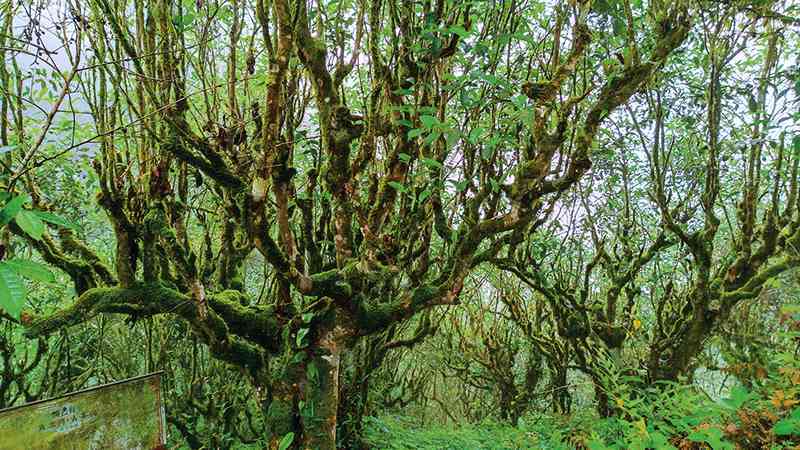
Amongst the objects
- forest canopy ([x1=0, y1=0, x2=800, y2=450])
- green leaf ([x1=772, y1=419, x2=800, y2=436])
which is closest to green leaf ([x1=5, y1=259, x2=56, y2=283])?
forest canopy ([x1=0, y1=0, x2=800, y2=450])

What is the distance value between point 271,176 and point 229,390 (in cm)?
432

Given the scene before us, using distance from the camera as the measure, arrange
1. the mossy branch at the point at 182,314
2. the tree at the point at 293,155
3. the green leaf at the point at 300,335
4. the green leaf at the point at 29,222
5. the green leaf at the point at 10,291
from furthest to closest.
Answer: the green leaf at the point at 300,335 < the mossy branch at the point at 182,314 < the tree at the point at 293,155 < the green leaf at the point at 29,222 < the green leaf at the point at 10,291

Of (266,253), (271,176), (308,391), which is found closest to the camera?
(271,176)

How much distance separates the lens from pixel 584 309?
233 inches

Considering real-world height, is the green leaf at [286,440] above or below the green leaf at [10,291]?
below

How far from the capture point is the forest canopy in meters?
2.60

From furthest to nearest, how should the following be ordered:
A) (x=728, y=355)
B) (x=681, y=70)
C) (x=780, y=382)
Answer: (x=728, y=355) → (x=681, y=70) → (x=780, y=382)

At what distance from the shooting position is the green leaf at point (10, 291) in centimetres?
102

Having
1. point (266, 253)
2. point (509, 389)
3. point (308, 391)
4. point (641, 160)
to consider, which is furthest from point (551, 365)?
point (266, 253)

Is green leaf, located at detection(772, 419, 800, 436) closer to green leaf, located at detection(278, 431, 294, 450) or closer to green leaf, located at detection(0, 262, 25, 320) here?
green leaf, located at detection(278, 431, 294, 450)

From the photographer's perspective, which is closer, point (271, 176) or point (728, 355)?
point (271, 176)

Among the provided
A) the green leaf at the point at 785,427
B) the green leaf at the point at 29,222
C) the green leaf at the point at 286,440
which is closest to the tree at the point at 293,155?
the green leaf at the point at 286,440

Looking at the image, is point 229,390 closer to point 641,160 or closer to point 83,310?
point 83,310

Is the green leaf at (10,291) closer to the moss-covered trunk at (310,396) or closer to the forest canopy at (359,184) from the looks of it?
the forest canopy at (359,184)
